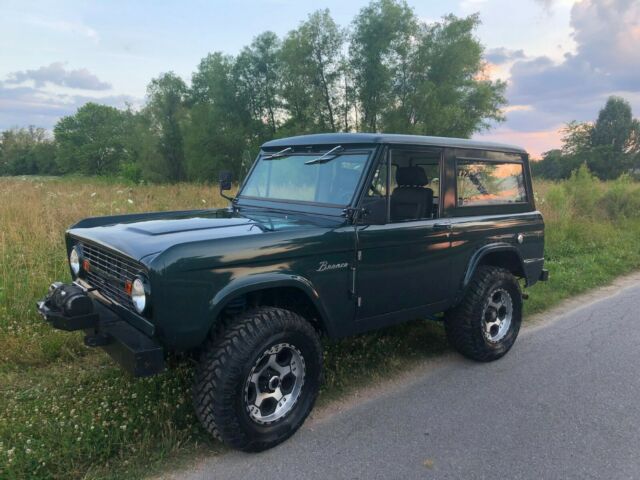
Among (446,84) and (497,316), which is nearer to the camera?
(497,316)

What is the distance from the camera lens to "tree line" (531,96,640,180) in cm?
5981

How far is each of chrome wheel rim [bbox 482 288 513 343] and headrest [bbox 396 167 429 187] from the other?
52.1 inches

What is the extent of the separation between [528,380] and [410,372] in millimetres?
1004

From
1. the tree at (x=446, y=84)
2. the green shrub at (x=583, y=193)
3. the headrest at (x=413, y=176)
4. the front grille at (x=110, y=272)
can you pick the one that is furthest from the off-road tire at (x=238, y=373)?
the tree at (x=446, y=84)

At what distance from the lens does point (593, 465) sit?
9.07 ft

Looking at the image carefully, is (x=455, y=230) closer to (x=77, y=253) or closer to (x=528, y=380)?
(x=528, y=380)

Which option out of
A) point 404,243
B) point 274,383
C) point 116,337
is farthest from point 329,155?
point 116,337

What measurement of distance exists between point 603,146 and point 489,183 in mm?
67895

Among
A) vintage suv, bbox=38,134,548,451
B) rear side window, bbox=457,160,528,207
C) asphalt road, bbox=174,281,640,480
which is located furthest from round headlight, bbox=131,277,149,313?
rear side window, bbox=457,160,528,207

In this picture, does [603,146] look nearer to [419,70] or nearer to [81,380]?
[419,70]

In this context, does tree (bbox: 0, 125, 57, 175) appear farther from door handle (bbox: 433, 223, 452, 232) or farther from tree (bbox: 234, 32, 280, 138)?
door handle (bbox: 433, 223, 452, 232)

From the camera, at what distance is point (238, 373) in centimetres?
267

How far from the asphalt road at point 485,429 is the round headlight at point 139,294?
1.01m

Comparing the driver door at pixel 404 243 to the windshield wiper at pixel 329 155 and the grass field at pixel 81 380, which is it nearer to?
the windshield wiper at pixel 329 155
